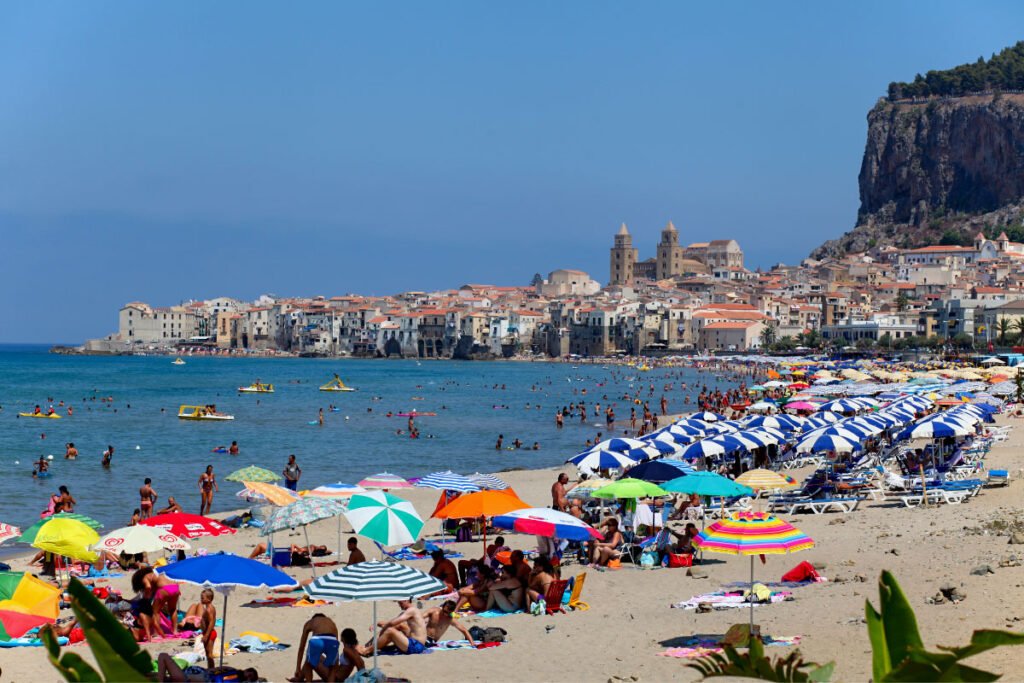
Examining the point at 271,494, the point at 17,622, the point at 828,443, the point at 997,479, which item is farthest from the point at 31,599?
the point at 997,479

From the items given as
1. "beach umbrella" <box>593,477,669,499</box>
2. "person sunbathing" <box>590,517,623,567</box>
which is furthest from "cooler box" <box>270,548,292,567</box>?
"beach umbrella" <box>593,477,669,499</box>

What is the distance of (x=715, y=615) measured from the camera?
1016cm

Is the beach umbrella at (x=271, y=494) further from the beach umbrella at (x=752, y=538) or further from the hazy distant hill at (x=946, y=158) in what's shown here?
the hazy distant hill at (x=946, y=158)

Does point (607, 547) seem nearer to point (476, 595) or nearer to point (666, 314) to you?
point (476, 595)

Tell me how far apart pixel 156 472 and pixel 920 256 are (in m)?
122

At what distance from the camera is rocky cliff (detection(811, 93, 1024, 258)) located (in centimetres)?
14075

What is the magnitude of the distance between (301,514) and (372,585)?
418cm

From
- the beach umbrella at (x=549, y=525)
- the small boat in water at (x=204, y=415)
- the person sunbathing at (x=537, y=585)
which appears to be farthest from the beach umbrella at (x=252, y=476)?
the small boat in water at (x=204, y=415)

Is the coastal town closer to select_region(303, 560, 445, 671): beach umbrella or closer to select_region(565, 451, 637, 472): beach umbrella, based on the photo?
select_region(565, 451, 637, 472): beach umbrella

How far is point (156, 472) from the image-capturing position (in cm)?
2622

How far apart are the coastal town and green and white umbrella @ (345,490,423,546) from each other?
8472 centimetres

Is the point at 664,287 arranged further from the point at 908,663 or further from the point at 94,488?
the point at 908,663

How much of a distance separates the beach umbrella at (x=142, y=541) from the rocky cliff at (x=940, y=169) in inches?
5477

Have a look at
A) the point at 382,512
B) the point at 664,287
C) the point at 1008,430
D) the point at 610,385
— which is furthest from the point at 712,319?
the point at 382,512
